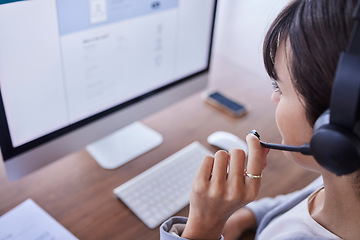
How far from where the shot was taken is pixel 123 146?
36.5 inches

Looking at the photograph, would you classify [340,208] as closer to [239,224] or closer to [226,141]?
[239,224]

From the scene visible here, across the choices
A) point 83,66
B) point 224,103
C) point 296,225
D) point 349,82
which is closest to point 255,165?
point 296,225

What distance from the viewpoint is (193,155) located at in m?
0.91

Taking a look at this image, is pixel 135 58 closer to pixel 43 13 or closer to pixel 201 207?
pixel 43 13

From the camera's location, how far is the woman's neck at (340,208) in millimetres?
600

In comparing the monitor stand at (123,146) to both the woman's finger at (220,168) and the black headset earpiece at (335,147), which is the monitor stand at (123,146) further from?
the black headset earpiece at (335,147)

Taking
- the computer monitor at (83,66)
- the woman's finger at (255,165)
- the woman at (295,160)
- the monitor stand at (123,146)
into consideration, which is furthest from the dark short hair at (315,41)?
the monitor stand at (123,146)

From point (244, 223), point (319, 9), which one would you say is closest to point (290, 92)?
point (319, 9)

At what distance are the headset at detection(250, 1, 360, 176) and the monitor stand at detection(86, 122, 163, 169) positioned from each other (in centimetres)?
53

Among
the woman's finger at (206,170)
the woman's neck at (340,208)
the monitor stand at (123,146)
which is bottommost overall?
the monitor stand at (123,146)

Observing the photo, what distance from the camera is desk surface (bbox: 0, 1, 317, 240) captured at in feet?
2.41

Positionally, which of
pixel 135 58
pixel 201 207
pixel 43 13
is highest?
pixel 43 13

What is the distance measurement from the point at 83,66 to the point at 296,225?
503 millimetres

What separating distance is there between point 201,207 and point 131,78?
35cm
